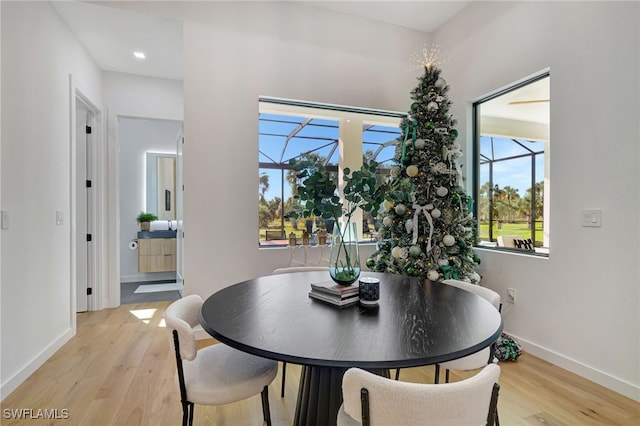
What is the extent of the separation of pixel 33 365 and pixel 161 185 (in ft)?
12.1

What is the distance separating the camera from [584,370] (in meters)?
2.22

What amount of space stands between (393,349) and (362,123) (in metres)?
3.22

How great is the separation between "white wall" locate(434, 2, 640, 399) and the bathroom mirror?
508cm

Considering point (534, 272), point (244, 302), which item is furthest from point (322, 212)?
point (534, 272)

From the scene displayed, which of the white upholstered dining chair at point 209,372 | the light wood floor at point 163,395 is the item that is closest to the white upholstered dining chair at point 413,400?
the white upholstered dining chair at point 209,372

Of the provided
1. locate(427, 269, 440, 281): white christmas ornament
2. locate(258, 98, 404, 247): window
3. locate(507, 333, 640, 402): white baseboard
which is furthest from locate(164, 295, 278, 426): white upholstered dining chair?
locate(507, 333, 640, 402): white baseboard

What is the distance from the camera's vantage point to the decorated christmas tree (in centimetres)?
271

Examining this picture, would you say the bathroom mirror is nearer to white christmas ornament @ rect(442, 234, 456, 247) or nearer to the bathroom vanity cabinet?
the bathroom vanity cabinet

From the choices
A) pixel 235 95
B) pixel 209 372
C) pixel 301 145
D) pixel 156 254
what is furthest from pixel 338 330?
pixel 156 254

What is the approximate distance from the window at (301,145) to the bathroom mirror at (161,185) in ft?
9.93

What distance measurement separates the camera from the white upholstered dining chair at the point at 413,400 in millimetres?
760

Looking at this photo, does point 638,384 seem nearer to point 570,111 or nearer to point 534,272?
point 534,272

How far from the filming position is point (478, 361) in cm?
157

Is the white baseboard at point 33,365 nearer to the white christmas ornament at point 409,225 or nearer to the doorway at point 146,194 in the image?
the doorway at point 146,194
